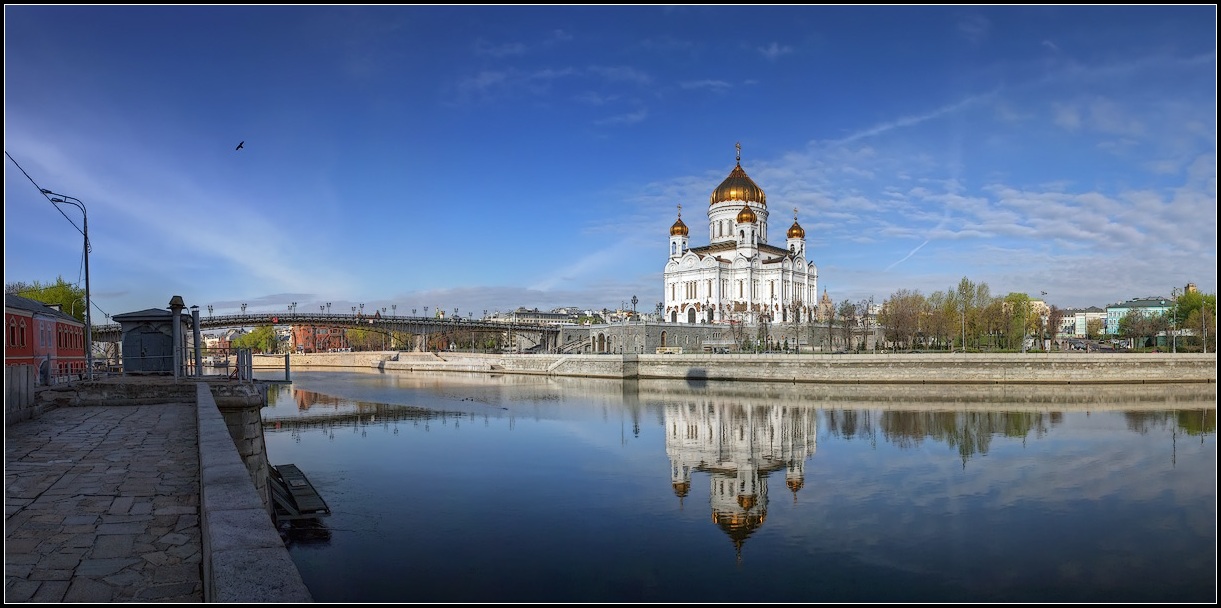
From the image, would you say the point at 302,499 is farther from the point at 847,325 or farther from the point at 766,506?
the point at 847,325

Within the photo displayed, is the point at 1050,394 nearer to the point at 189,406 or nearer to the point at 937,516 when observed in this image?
the point at 937,516

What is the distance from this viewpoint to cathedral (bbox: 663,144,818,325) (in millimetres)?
91562

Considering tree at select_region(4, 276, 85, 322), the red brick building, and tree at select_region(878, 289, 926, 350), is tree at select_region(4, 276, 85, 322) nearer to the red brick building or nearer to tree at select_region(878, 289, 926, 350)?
the red brick building

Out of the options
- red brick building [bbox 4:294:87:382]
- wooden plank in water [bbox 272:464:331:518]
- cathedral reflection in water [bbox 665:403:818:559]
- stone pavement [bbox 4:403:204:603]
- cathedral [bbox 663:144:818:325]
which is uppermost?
cathedral [bbox 663:144:818:325]

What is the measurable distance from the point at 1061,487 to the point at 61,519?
2023 centimetres

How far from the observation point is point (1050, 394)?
42562 mm

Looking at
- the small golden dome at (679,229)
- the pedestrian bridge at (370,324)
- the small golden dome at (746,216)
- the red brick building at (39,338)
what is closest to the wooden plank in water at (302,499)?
the red brick building at (39,338)

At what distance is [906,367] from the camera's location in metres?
51.0

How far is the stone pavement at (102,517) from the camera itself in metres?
5.34

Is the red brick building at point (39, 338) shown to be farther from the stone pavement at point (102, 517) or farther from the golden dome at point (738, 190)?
the golden dome at point (738, 190)

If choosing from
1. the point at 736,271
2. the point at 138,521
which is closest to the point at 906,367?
the point at 736,271

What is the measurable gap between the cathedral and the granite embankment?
28.1m

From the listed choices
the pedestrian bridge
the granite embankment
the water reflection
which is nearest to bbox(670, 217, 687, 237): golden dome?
the pedestrian bridge

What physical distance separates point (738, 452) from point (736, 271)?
225 ft
